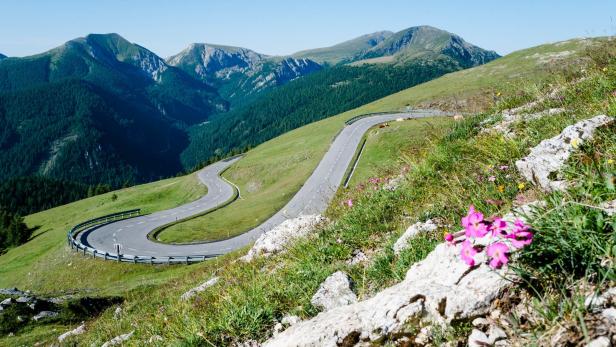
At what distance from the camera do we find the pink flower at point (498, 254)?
9.69 ft

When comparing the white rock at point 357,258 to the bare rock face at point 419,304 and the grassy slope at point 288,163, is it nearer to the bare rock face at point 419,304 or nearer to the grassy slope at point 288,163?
the bare rock face at point 419,304

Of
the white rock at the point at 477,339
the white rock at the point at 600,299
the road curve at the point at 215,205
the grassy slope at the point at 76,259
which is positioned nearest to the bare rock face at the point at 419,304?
the white rock at the point at 477,339

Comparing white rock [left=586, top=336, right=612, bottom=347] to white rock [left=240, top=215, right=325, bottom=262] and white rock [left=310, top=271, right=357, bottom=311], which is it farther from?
white rock [left=240, top=215, right=325, bottom=262]

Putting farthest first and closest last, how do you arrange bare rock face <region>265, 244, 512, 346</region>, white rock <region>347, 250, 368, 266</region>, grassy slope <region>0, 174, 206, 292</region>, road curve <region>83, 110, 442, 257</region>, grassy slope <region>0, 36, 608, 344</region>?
1. road curve <region>83, 110, 442, 257</region>
2. grassy slope <region>0, 174, 206, 292</region>
3. white rock <region>347, 250, 368, 266</region>
4. grassy slope <region>0, 36, 608, 344</region>
5. bare rock face <region>265, 244, 512, 346</region>

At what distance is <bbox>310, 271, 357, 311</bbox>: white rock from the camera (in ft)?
16.0

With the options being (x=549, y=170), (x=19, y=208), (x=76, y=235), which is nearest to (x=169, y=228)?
(x=76, y=235)

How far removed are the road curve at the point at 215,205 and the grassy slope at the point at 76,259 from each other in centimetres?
425

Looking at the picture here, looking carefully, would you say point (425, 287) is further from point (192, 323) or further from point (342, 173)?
point (342, 173)

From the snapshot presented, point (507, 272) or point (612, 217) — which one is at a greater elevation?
point (612, 217)

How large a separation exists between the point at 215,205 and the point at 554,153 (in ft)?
196

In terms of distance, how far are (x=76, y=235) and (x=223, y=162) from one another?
52676 mm

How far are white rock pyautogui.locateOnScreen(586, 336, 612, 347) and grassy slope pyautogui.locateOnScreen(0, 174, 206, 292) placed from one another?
2894cm

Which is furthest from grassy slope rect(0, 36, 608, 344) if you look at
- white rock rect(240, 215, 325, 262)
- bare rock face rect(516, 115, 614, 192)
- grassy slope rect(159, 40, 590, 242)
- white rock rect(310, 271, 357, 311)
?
grassy slope rect(159, 40, 590, 242)

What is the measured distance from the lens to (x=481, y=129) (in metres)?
9.82
